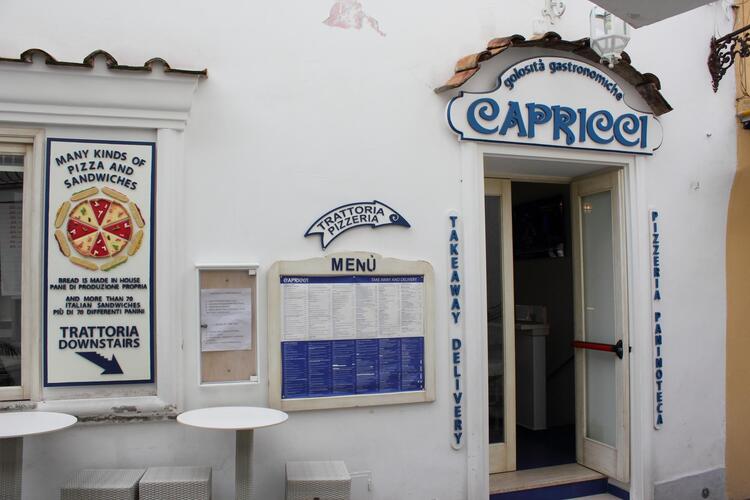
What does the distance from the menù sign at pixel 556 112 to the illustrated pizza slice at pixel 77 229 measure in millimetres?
2543

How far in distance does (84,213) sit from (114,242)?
0.25 metres

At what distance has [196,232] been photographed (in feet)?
14.5

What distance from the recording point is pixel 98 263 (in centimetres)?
424

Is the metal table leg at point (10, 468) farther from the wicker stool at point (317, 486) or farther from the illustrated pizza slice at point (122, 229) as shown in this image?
the wicker stool at point (317, 486)

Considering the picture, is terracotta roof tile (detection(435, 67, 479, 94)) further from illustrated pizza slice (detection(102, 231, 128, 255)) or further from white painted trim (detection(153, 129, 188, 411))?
illustrated pizza slice (detection(102, 231, 128, 255))

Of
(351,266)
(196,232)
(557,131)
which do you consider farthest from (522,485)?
(196,232)

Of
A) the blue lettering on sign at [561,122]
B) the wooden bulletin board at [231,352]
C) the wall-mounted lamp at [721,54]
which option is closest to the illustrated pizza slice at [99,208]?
the wooden bulletin board at [231,352]

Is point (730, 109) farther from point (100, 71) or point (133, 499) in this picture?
point (133, 499)

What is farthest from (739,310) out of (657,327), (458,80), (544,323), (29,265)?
(29,265)

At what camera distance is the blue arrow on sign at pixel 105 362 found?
421cm

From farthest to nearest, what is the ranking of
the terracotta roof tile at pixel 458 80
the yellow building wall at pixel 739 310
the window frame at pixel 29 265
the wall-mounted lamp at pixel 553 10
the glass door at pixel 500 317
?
the yellow building wall at pixel 739 310
the glass door at pixel 500 317
the wall-mounted lamp at pixel 553 10
the terracotta roof tile at pixel 458 80
the window frame at pixel 29 265

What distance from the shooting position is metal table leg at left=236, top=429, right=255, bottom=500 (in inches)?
156

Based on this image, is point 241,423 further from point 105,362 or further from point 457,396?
point 457,396

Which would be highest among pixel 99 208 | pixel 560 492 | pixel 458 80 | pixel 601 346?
pixel 458 80
